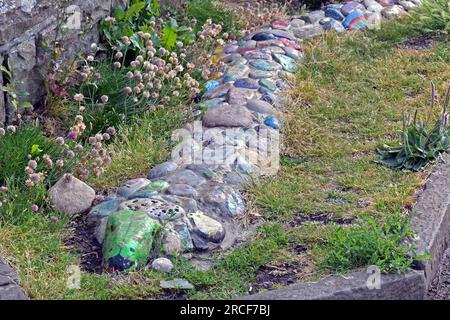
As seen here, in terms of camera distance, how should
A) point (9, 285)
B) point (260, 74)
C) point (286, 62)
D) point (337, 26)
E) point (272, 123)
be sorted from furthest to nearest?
point (337, 26) < point (286, 62) < point (260, 74) < point (272, 123) < point (9, 285)

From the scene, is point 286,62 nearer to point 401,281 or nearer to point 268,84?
point 268,84

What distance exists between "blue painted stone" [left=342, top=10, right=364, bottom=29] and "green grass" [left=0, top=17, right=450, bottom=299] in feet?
0.88

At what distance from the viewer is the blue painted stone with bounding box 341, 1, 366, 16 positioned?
7.22 m

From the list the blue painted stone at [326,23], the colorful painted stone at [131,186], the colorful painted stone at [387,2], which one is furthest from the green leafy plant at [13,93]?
the colorful painted stone at [387,2]

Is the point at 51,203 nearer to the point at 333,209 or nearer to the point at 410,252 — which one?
the point at 333,209

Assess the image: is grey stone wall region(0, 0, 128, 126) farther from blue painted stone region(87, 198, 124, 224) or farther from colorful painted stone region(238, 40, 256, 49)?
colorful painted stone region(238, 40, 256, 49)

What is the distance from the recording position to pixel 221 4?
296 inches

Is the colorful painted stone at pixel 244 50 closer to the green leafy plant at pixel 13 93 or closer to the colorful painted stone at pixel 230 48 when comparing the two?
the colorful painted stone at pixel 230 48

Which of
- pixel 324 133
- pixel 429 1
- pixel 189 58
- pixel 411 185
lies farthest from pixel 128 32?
pixel 429 1

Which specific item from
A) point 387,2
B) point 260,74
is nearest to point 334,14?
point 387,2

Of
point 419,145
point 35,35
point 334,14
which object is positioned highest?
point 35,35

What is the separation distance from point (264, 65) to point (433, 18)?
5.48 feet

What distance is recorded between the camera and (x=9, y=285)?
362 centimetres

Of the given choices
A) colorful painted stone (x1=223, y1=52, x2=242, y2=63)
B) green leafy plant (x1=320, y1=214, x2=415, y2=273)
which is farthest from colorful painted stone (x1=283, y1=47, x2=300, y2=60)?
green leafy plant (x1=320, y1=214, x2=415, y2=273)
